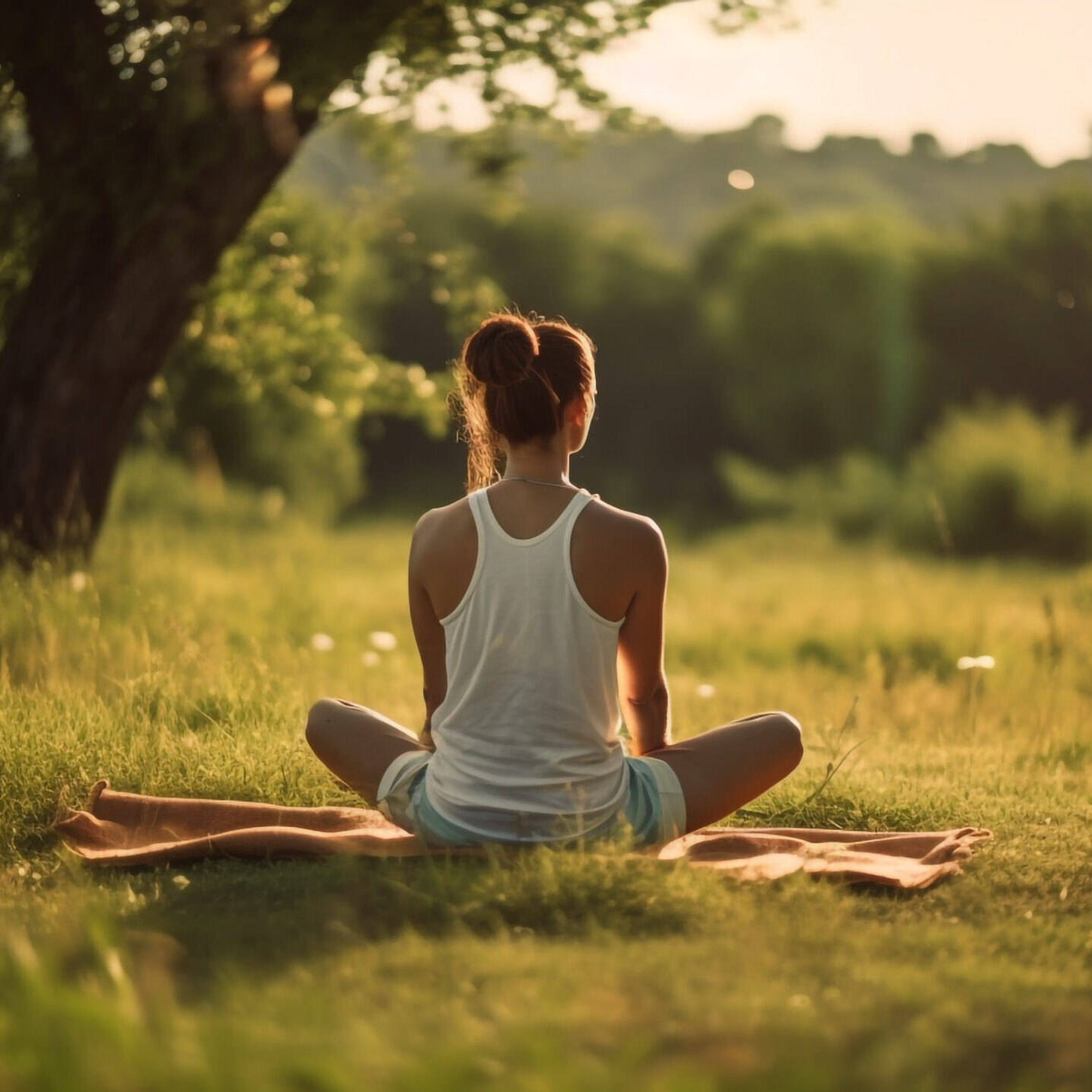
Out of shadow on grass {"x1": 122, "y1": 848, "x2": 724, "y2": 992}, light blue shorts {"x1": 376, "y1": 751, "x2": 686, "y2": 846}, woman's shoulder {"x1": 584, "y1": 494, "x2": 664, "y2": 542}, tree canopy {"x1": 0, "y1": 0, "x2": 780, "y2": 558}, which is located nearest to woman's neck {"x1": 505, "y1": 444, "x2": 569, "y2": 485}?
woman's shoulder {"x1": 584, "y1": 494, "x2": 664, "y2": 542}

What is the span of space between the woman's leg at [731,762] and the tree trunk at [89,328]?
3.63m

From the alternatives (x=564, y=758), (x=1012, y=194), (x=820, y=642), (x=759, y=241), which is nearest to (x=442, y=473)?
(x=759, y=241)

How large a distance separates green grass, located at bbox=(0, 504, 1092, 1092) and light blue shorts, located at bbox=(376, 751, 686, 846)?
0.46 feet

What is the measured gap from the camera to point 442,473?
27562 mm

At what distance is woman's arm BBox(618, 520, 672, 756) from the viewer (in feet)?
11.8

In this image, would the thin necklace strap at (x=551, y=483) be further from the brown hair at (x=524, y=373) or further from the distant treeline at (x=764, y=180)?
the distant treeline at (x=764, y=180)

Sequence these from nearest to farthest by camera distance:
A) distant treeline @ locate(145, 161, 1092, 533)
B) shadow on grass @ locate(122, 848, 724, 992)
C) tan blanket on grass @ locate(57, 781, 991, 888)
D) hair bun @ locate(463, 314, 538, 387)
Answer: shadow on grass @ locate(122, 848, 724, 992), hair bun @ locate(463, 314, 538, 387), tan blanket on grass @ locate(57, 781, 991, 888), distant treeline @ locate(145, 161, 1092, 533)

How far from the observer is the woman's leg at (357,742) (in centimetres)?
396

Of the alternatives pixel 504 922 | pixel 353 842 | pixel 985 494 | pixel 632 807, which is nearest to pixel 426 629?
pixel 353 842

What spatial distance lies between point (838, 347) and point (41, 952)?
78.0 ft

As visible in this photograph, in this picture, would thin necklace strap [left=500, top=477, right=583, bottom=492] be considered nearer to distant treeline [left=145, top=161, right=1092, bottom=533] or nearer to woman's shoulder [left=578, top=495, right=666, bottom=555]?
woman's shoulder [left=578, top=495, right=666, bottom=555]

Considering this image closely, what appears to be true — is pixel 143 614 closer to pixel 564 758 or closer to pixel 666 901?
pixel 564 758

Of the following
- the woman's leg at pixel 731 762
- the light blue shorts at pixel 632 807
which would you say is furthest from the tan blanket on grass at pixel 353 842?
the woman's leg at pixel 731 762

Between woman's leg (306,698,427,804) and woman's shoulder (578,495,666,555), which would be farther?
woman's leg (306,698,427,804)
